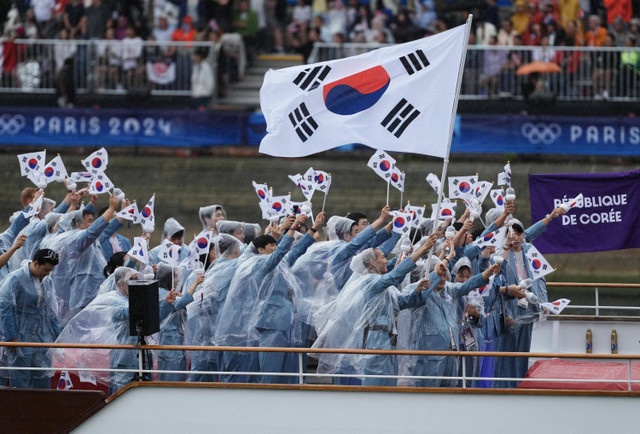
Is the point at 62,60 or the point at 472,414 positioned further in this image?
the point at 62,60

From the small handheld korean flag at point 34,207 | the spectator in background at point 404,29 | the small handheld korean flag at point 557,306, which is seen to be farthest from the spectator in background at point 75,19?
the small handheld korean flag at point 557,306

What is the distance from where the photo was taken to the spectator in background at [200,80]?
24.0m

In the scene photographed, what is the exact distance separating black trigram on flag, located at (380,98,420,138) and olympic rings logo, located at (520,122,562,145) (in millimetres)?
12373

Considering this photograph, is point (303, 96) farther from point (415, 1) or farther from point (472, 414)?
point (415, 1)

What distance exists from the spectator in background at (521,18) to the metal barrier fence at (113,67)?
594cm

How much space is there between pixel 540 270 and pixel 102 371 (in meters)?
4.18

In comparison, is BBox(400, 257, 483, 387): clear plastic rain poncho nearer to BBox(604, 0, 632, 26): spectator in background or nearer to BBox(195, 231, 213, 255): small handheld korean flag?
BBox(195, 231, 213, 255): small handheld korean flag

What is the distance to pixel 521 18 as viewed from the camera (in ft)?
77.5

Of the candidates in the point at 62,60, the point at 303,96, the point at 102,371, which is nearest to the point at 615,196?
the point at 303,96

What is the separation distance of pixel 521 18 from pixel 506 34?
60 cm

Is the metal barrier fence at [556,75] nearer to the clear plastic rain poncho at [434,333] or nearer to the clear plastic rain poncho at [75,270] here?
the clear plastic rain poncho at [75,270]

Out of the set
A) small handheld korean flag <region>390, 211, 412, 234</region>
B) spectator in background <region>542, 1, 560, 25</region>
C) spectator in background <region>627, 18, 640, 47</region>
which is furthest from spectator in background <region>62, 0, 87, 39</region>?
small handheld korean flag <region>390, 211, 412, 234</region>

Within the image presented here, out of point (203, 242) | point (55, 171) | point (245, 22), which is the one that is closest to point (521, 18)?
point (245, 22)

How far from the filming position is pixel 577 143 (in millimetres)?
22531
